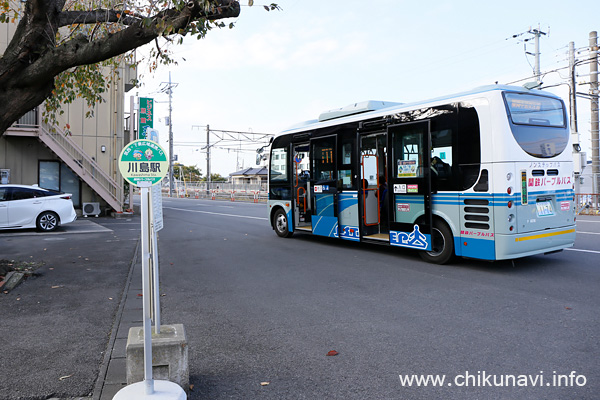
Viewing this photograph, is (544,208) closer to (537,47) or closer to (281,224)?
(281,224)

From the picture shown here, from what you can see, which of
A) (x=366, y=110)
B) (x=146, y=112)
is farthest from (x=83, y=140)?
→ (x=366, y=110)

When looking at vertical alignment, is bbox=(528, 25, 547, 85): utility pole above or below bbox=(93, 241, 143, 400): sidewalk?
above

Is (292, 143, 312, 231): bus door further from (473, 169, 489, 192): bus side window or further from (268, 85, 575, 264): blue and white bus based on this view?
(473, 169, 489, 192): bus side window

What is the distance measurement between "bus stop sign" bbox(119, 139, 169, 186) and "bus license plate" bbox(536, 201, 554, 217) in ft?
22.2

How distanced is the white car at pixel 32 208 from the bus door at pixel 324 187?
356 inches

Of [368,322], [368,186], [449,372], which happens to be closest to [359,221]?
[368,186]

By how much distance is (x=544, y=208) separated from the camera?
807cm

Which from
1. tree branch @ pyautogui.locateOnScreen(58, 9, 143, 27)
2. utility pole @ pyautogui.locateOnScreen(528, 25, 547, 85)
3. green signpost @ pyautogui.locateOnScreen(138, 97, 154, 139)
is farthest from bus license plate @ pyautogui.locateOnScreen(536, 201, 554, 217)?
utility pole @ pyautogui.locateOnScreen(528, 25, 547, 85)

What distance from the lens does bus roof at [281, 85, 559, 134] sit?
26.2 feet

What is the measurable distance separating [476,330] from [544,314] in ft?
3.76

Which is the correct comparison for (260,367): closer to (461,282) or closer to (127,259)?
(461,282)

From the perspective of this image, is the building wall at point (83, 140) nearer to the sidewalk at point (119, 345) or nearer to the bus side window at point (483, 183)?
the sidewalk at point (119, 345)

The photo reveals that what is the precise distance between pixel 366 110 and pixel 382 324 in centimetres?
631

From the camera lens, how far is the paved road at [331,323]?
3.79 meters
